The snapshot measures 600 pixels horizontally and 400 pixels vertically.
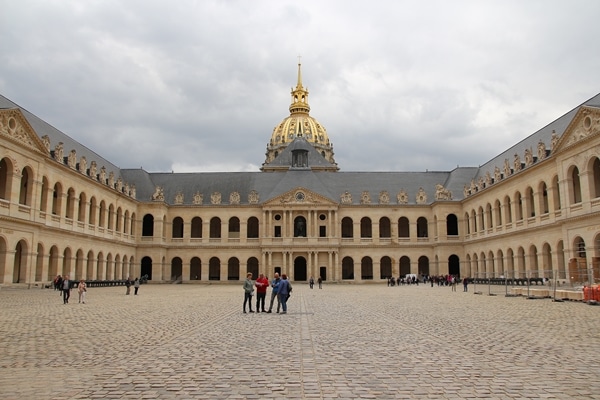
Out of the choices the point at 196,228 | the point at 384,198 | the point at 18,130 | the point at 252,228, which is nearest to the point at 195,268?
the point at 196,228

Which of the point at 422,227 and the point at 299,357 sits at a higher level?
the point at 422,227

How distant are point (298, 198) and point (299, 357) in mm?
58778

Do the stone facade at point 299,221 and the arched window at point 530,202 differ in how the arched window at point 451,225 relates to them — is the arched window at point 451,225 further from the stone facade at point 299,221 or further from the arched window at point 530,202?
the arched window at point 530,202

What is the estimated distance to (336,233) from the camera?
69.2m

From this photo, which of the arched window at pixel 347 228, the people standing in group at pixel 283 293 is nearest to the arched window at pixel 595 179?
the people standing in group at pixel 283 293

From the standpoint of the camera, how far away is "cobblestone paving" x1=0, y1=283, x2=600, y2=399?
826cm

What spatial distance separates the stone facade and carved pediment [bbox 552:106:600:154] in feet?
6.93

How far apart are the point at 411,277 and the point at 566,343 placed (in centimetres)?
4995

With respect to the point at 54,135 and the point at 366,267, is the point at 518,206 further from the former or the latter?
the point at 54,135

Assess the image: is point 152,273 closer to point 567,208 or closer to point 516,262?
point 516,262

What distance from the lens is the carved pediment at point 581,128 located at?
36.7 metres

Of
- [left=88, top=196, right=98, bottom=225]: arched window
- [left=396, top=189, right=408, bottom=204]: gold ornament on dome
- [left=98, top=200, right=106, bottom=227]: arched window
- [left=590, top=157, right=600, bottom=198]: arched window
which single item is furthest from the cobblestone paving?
[left=396, top=189, right=408, bottom=204]: gold ornament on dome

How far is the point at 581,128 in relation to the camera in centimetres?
3872

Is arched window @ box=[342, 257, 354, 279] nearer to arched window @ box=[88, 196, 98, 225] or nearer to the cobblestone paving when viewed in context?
arched window @ box=[88, 196, 98, 225]
